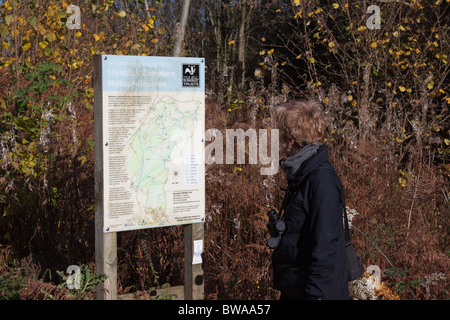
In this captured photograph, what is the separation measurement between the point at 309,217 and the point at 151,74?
4.68 ft

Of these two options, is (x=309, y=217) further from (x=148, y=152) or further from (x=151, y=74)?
(x=151, y=74)

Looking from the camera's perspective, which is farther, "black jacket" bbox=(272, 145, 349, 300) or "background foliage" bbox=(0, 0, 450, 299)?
"background foliage" bbox=(0, 0, 450, 299)

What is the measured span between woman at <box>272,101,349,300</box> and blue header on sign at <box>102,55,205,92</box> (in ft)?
2.72

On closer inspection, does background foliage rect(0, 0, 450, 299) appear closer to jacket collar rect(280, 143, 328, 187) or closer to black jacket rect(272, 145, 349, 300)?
black jacket rect(272, 145, 349, 300)

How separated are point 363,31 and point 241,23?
8.50 m

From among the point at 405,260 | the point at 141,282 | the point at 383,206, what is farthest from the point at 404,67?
the point at 141,282

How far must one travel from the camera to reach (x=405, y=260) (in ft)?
14.7

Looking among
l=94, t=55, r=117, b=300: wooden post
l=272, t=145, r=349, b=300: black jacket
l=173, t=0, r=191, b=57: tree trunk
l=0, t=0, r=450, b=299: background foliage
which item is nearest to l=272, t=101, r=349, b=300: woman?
l=272, t=145, r=349, b=300: black jacket

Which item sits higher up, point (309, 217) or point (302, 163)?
point (302, 163)

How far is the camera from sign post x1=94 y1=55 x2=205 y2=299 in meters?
3.34

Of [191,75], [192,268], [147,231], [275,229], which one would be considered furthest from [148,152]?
[147,231]

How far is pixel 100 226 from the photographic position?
11.1 ft

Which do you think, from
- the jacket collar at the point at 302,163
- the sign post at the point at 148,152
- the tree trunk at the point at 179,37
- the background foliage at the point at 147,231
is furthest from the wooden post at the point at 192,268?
the tree trunk at the point at 179,37
